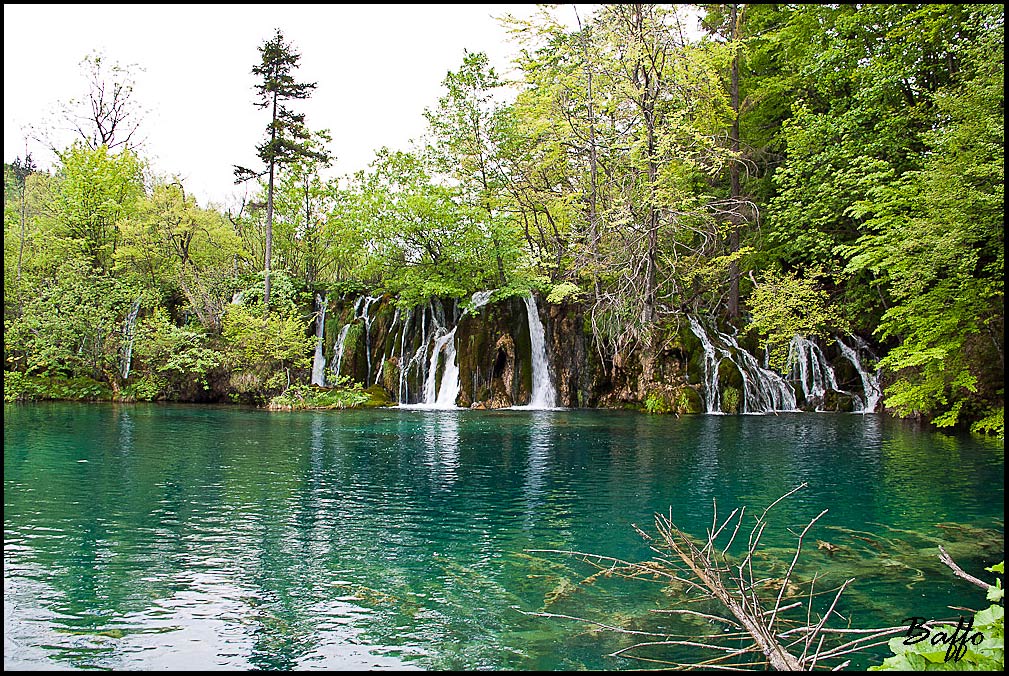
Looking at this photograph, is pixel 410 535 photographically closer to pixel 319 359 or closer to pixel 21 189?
pixel 319 359

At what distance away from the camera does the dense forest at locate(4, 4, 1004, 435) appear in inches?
655

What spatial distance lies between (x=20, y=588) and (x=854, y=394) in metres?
23.3

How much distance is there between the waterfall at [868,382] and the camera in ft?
74.0

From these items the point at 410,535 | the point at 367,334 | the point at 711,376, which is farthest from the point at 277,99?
the point at 410,535

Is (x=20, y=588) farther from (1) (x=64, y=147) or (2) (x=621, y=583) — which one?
(1) (x=64, y=147)

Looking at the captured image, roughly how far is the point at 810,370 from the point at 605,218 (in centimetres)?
1014

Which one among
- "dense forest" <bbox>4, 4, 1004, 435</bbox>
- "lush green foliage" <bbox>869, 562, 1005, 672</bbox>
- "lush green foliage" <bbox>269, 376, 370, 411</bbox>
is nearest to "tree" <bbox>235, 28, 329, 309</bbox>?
"dense forest" <bbox>4, 4, 1004, 435</bbox>

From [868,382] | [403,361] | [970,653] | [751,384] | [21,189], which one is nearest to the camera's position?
[970,653]

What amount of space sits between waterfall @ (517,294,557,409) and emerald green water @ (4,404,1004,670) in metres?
10.5

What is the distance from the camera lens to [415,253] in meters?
28.6

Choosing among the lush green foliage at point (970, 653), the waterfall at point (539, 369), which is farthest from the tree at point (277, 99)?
the lush green foliage at point (970, 653)

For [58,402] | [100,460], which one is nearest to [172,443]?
[100,460]

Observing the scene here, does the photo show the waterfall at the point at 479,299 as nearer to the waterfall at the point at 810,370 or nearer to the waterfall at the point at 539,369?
the waterfall at the point at 539,369

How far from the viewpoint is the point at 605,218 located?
60.7 feet
